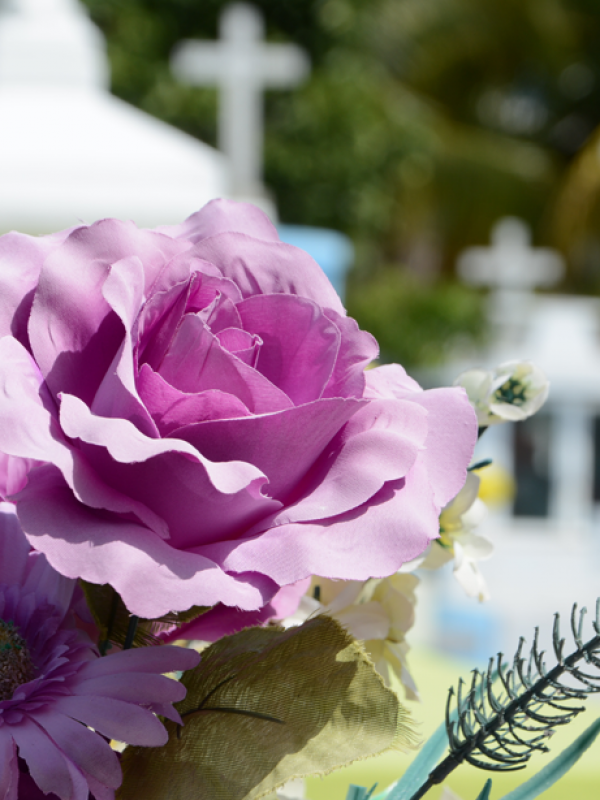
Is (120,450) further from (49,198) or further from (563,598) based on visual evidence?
(563,598)

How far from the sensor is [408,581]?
17.0 inches

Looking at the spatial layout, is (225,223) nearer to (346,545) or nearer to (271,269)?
(271,269)

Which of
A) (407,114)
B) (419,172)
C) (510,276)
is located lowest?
(419,172)

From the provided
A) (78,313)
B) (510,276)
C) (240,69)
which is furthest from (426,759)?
(510,276)

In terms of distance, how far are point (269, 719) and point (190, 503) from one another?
8 centimetres

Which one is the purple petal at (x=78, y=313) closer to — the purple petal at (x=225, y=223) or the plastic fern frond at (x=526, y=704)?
the purple petal at (x=225, y=223)

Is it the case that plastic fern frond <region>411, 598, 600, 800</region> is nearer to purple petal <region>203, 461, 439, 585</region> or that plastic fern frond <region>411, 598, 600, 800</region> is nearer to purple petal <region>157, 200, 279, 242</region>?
purple petal <region>203, 461, 439, 585</region>

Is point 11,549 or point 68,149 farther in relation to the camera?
point 68,149

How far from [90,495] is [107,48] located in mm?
8832

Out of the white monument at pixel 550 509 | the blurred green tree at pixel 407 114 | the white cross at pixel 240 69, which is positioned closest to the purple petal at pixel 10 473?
the white monument at pixel 550 509

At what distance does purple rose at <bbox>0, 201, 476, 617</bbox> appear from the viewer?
29 centimetres

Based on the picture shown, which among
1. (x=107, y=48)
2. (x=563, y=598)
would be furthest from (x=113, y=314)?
(x=107, y=48)

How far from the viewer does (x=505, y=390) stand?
43 cm

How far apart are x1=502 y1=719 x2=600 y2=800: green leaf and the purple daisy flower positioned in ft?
0.41
